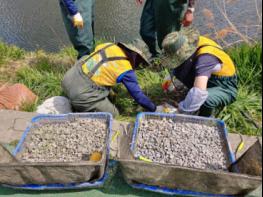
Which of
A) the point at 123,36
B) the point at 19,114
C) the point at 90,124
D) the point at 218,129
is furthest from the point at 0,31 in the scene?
the point at 218,129

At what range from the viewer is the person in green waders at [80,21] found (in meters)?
3.54

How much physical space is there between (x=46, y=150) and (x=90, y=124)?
464 mm

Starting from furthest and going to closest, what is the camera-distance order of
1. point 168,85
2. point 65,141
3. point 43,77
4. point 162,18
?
point 43,77 < point 162,18 < point 168,85 < point 65,141

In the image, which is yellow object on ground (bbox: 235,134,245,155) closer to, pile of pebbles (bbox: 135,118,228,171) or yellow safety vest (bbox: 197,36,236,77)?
pile of pebbles (bbox: 135,118,228,171)

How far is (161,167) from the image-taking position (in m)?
2.26

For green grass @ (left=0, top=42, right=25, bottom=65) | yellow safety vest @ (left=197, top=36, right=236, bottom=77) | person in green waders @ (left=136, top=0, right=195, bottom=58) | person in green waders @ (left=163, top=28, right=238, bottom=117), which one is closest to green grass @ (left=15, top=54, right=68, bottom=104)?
green grass @ (left=0, top=42, right=25, bottom=65)

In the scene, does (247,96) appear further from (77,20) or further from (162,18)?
(77,20)

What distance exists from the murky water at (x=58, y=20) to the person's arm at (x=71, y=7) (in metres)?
1.83

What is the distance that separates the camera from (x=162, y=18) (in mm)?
3930

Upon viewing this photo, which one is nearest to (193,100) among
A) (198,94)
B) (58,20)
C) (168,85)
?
(198,94)

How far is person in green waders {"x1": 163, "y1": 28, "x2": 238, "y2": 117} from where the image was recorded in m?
2.91

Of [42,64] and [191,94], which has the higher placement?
[191,94]

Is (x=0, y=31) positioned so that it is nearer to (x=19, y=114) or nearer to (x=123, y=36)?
(x=123, y=36)

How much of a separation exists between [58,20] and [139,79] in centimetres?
255
